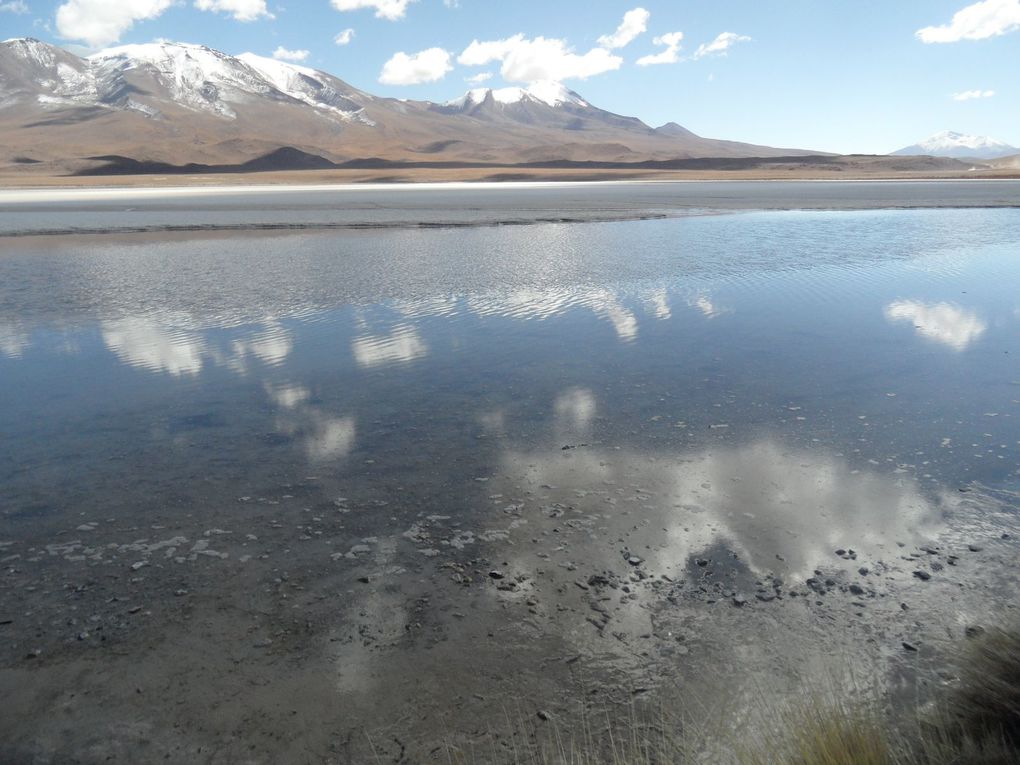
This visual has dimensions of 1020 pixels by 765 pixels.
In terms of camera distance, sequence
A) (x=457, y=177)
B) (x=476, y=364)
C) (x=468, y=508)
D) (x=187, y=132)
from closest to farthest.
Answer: (x=468, y=508) < (x=476, y=364) < (x=457, y=177) < (x=187, y=132)

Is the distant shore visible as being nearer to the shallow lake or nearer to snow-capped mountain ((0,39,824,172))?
snow-capped mountain ((0,39,824,172))

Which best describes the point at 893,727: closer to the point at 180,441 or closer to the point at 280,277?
the point at 180,441

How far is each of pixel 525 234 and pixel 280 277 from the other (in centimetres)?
936

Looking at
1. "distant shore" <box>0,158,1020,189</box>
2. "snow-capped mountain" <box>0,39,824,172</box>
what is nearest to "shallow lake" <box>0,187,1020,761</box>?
"distant shore" <box>0,158,1020,189</box>

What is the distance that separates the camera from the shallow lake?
339 centimetres

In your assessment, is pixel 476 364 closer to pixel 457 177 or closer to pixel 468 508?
pixel 468 508

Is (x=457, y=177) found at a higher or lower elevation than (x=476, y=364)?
lower

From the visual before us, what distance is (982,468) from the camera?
5.34 meters

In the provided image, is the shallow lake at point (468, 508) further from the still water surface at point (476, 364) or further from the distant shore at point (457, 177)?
the distant shore at point (457, 177)

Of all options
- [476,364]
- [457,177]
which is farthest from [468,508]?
[457,177]

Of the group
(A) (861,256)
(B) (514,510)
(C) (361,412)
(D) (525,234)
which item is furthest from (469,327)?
(D) (525,234)

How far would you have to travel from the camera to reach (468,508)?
4941 mm

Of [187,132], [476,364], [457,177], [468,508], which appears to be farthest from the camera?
[187,132]

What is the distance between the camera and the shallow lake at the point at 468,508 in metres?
3.39
